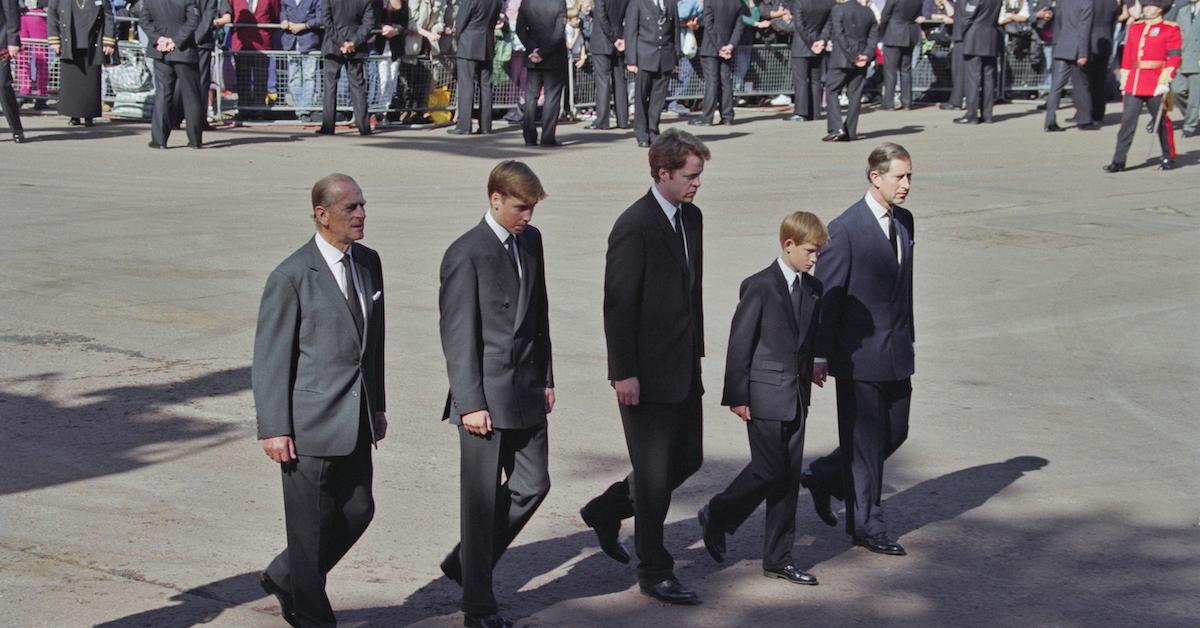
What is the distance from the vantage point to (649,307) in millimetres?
6168

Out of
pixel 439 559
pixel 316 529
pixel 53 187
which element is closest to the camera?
pixel 316 529

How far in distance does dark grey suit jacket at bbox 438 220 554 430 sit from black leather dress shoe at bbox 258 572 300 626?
89 cm

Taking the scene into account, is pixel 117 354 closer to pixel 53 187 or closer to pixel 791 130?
pixel 53 187

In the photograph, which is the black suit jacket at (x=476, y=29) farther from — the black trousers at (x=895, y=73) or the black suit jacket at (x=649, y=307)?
the black suit jacket at (x=649, y=307)

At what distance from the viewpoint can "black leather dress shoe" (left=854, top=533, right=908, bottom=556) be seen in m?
6.80

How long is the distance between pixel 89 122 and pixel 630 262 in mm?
17231

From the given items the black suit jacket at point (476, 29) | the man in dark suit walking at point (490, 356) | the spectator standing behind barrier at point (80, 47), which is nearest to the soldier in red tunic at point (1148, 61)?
the black suit jacket at point (476, 29)

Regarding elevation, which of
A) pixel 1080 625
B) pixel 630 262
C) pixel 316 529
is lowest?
pixel 1080 625

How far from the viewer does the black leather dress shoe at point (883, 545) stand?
6801mm

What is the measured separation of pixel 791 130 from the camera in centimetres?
2284

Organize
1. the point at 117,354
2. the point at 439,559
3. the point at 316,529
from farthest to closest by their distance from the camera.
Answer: the point at 117,354, the point at 439,559, the point at 316,529

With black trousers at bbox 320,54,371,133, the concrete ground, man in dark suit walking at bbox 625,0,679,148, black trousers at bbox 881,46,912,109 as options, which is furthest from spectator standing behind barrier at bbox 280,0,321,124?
black trousers at bbox 881,46,912,109

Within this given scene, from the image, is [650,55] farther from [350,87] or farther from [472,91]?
[350,87]

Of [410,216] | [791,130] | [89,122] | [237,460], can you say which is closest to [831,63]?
[791,130]
